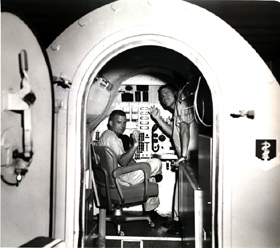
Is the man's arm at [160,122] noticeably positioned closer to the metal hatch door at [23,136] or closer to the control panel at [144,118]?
the control panel at [144,118]

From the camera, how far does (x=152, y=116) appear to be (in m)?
3.86

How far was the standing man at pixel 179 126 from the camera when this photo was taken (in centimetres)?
330

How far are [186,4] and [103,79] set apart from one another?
1.50 metres

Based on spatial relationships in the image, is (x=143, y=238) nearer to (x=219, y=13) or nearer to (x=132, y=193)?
(x=132, y=193)

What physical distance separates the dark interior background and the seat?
1.34 meters

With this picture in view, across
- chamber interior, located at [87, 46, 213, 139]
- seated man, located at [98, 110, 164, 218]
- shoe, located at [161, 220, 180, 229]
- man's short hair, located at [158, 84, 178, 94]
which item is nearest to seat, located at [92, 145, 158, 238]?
seated man, located at [98, 110, 164, 218]

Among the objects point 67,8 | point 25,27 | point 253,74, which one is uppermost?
point 67,8

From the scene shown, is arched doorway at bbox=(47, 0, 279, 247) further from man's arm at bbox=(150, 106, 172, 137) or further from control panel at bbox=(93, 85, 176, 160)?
control panel at bbox=(93, 85, 176, 160)

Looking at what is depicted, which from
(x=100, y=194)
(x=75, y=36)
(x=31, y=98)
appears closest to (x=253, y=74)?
(x=75, y=36)

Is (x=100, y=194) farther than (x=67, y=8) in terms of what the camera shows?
Yes

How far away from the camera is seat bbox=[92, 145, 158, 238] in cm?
277

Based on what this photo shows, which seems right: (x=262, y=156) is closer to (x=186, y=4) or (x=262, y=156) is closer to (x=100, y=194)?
(x=186, y=4)

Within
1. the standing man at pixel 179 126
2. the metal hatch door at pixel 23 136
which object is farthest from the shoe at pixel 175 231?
the metal hatch door at pixel 23 136

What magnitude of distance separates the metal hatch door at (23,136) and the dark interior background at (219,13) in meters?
1.04
